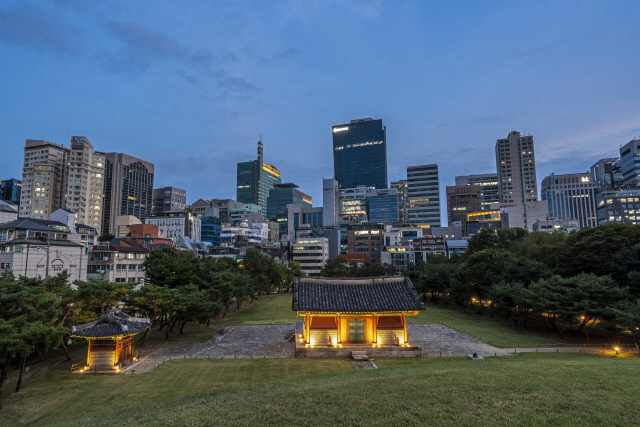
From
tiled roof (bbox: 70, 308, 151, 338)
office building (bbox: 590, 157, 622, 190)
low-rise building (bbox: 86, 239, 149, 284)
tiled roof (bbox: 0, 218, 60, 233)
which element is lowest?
tiled roof (bbox: 70, 308, 151, 338)

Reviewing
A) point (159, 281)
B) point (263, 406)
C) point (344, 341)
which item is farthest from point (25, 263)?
point (263, 406)

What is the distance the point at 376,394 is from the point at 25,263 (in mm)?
49373

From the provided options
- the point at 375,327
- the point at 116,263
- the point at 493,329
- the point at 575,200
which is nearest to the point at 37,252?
the point at 116,263

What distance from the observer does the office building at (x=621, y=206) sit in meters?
126

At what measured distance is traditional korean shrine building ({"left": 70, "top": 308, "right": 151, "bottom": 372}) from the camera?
86.6 feet

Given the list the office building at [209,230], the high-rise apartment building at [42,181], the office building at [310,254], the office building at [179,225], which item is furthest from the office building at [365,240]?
the high-rise apartment building at [42,181]

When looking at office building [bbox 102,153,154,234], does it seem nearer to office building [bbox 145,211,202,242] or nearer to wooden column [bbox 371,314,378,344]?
office building [bbox 145,211,202,242]

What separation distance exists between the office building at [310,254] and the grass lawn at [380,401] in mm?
104207

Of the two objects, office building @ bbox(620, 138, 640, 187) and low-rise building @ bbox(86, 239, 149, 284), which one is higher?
office building @ bbox(620, 138, 640, 187)

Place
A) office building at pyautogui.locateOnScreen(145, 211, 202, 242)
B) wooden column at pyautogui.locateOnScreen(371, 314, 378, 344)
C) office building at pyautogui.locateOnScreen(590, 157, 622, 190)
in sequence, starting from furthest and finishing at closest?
office building at pyautogui.locateOnScreen(590, 157, 622, 190), office building at pyautogui.locateOnScreen(145, 211, 202, 242), wooden column at pyautogui.locateOnScreen(371, 314, 378, 344)

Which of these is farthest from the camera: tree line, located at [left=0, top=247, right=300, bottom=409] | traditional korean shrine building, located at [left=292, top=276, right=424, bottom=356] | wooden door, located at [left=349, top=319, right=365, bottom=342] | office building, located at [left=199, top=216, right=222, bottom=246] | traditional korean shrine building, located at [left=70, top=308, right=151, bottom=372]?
office building, located at [left=199, top=216, right=222, bottom=246]

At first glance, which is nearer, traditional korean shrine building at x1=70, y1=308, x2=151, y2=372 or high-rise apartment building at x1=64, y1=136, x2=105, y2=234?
traditional korean shrine building at x1=70, y1=308, x2=151, y2=372

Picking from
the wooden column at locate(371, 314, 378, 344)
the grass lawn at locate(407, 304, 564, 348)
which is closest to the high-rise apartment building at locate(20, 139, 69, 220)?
the grass lawn at locate(407, 304, 564, 348)

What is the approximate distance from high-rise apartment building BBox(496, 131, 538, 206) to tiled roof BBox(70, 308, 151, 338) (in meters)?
208
